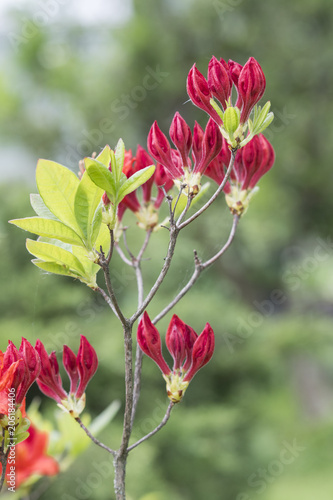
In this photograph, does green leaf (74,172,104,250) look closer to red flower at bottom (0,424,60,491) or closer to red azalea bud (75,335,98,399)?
red azalea bud (75,335,98,399)

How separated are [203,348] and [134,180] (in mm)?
128

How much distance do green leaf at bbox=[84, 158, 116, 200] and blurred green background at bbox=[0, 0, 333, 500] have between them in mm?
2183

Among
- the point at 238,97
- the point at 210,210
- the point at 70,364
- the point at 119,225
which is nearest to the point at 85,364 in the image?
the point at 70,364

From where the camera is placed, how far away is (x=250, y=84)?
1.17ft

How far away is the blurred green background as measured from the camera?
2729mm

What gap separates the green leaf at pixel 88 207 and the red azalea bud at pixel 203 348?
106 mm

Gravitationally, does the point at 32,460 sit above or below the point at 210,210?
below

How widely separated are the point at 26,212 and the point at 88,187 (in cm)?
224

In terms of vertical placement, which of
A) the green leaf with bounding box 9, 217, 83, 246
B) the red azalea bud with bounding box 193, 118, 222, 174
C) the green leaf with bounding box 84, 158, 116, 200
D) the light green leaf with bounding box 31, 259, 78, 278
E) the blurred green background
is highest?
the blurred green background

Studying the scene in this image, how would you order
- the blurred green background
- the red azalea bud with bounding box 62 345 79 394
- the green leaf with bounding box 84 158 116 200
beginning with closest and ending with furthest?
the green leaf with bounding box 84 158 116 200 < the red azalea bud with bounding box 62 345 79 394 < the blurred green background

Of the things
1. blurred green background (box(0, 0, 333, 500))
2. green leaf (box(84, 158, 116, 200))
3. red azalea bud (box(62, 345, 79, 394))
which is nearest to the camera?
green leaf (box(84, 158, 116, 200))

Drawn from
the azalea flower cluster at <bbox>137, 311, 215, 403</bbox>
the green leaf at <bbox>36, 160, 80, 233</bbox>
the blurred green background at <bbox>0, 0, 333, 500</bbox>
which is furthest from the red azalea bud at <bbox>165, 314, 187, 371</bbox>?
the blurred green background at <bbox>0, 0, 333, 500</bbox>

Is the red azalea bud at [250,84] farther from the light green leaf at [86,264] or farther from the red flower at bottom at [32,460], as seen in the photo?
the red flower at bottom at [32,460]

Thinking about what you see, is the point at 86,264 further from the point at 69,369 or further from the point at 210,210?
the point at 210,210
